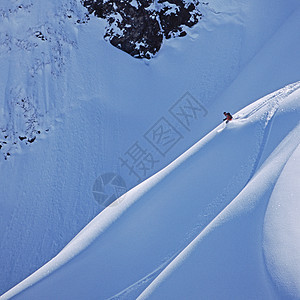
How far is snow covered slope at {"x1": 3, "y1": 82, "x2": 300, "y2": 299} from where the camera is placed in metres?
5.40

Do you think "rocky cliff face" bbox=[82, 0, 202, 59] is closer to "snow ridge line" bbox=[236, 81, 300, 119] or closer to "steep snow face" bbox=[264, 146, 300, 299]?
"snow ridge line" bbox=[236, 81, 300, 119]

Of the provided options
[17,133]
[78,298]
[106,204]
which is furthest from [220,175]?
[17,133]

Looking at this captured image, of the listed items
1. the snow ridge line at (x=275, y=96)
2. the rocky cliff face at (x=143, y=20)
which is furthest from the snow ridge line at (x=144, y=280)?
the rocky cliff face at (x=143, y=20)

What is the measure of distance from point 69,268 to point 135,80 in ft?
33.5

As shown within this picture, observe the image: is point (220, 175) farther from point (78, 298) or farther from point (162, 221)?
point (78, 298)

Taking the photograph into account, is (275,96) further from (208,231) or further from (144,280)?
(144,280)

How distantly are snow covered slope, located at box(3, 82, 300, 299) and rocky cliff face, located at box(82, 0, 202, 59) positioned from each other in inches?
323

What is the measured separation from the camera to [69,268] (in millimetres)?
8133
